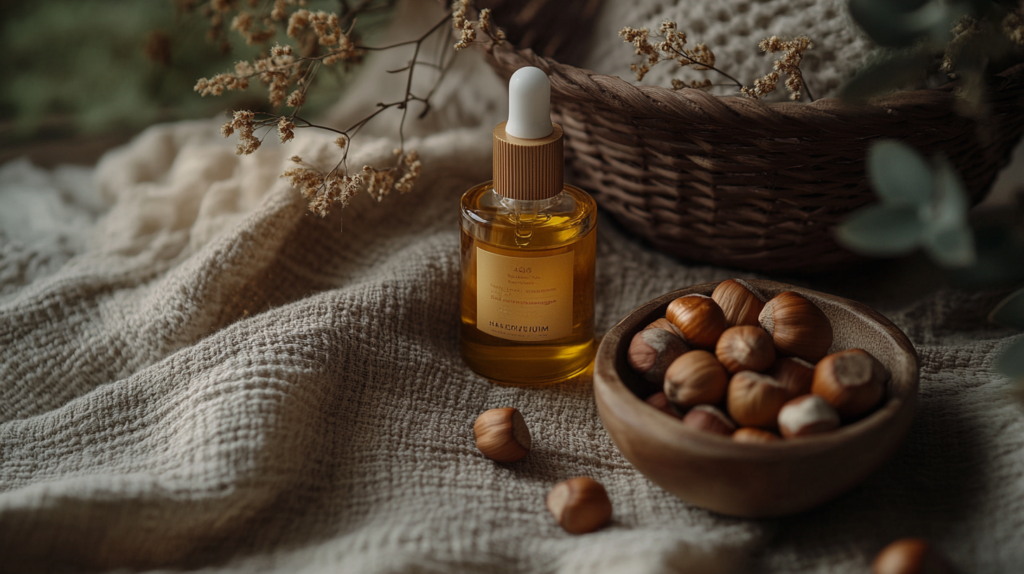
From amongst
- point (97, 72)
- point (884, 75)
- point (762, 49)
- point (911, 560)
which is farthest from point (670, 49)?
point (97, 72)

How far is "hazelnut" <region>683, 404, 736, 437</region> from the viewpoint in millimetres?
479

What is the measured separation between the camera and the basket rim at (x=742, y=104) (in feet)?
1.84

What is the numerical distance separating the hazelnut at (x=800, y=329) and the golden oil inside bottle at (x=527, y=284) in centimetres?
17

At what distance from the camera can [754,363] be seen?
0.52 metres

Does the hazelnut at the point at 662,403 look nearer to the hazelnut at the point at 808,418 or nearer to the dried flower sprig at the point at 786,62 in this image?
the hazelnut at the point at 808,418

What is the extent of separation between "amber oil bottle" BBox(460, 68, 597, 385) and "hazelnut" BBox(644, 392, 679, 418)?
140 mm

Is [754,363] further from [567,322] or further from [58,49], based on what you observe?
[58,49]

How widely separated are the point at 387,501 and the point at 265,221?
12.0 inches

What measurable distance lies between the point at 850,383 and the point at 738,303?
12 centimetres

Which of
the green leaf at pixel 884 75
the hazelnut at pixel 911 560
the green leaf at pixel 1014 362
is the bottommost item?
the hazelnut at pixel 911 560

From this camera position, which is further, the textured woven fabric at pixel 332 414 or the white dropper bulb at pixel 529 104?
the white dropper bulb at pixel 529 104

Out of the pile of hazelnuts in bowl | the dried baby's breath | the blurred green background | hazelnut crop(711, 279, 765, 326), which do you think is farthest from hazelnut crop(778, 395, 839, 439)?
the blurred green background

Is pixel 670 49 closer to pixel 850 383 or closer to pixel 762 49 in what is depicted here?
pixel 762 49

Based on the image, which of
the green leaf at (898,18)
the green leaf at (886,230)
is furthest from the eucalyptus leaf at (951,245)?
the green leaf at (898,18)
